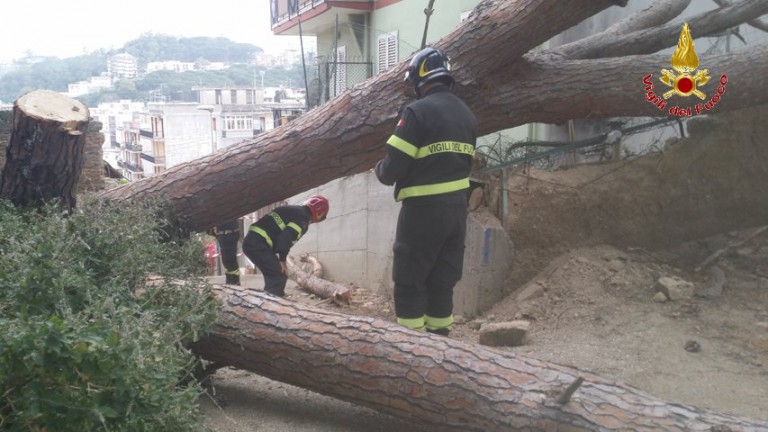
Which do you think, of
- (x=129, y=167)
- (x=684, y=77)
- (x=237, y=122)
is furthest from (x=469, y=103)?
(x=129, y=167)

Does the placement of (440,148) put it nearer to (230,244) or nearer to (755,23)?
(230,244)

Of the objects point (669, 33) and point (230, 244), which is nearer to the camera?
→ point (669, 33)

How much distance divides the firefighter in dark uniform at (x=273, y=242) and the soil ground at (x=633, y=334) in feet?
5.37

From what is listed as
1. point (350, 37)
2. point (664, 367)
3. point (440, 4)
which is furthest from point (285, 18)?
point (664, 367)

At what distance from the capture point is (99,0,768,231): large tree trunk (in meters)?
4.85

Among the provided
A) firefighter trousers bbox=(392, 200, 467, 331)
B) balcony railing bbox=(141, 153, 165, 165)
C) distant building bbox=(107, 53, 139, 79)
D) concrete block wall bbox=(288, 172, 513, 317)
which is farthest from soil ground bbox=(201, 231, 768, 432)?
distant building bbox=(107, 53, 139, 79)

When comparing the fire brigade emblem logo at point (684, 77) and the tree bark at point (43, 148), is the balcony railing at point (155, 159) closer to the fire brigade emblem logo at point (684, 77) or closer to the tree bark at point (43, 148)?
the tree bark at point (43, 148)

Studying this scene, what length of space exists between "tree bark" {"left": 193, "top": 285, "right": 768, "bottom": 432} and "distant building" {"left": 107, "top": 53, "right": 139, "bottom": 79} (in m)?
50.0

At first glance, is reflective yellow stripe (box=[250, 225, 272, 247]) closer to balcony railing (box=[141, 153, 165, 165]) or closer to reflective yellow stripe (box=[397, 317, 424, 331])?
reflective yellow stripe (box=[397, 317, 424, 331])

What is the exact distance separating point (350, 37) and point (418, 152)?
39.6ft

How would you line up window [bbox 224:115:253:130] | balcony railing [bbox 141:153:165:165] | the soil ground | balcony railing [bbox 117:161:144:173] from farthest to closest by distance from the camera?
window [bbox 224:115:253:130]
balcony railing [bbox 141:153:165:165]
balcony railing [bbox 117:161:144:173]
the soil ground

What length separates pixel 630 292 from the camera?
16.9 feet

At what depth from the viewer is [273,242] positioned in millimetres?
5980

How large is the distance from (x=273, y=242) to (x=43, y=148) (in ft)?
7.55
